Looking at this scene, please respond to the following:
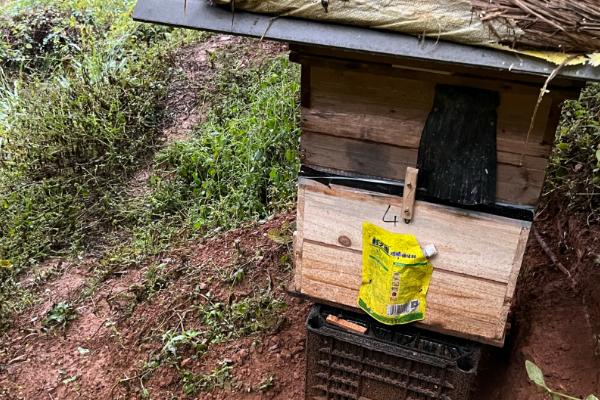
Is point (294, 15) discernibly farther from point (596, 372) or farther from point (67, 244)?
point (67, 244)

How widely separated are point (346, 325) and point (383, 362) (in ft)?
0.74

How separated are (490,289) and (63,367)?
256 centimetres

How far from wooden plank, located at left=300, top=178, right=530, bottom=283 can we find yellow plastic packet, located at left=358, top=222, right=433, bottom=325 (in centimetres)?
4

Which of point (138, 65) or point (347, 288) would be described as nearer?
point (347, 288)

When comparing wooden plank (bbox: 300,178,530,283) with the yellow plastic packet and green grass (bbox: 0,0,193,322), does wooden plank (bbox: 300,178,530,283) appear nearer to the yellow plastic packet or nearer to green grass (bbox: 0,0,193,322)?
the yellow plastic packet

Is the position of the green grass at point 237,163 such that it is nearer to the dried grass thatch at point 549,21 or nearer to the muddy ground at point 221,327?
the muddy ground at point 221,327

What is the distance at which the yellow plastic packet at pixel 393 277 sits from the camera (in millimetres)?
2428

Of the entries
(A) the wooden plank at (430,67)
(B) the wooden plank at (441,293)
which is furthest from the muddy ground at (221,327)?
(A) the wooden plank at (430,67)

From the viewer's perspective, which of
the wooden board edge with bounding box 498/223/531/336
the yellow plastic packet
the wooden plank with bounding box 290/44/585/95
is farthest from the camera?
the yellow plastic packet

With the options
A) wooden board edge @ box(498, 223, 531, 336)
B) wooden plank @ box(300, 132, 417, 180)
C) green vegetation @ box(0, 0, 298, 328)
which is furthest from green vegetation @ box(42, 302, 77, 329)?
wooden board edge @ box(498, 223, 531, 336)

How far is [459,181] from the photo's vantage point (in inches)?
88.4

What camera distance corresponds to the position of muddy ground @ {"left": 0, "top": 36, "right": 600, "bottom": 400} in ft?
8.87

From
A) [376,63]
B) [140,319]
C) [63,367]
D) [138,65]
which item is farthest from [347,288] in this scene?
[138,65]

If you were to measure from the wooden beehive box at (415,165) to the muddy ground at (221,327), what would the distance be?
422mm
